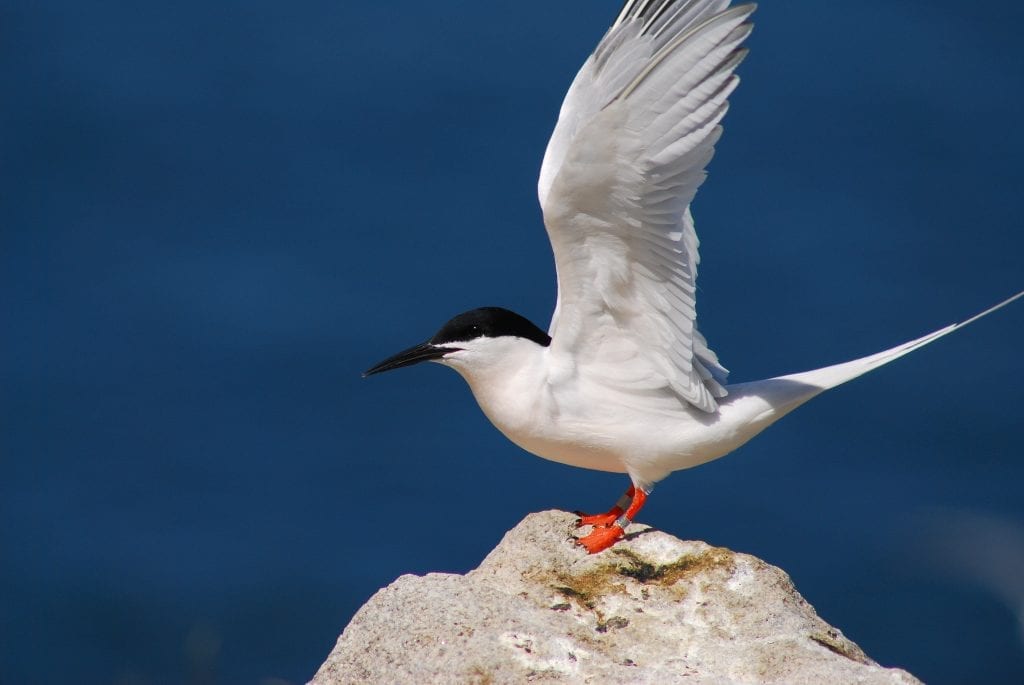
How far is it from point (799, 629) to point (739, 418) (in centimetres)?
138

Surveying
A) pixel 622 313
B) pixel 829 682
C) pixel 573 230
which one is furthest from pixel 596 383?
pixel 829 682

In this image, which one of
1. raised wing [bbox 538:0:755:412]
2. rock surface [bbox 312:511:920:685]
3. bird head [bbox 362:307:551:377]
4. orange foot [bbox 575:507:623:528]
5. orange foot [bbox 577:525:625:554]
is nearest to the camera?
rock surface [bbox 312:511:920:685]

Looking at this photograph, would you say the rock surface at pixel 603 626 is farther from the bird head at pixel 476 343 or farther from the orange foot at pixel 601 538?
the bird head at pixel 476 343

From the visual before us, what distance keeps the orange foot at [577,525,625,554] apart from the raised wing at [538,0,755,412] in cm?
76

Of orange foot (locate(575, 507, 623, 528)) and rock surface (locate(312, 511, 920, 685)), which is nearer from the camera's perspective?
rock surface (locate(312, 511, 920, 685))

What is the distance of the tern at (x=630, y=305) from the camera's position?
4.37 metres

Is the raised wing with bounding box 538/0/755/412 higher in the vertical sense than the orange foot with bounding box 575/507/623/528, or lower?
higher

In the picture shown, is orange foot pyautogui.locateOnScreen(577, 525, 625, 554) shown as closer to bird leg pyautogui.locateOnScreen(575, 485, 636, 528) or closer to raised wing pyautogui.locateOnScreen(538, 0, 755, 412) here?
bird leg pyautogui.locateOnScreen(575, 485, 636, 528)

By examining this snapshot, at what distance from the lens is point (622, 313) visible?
505 cm

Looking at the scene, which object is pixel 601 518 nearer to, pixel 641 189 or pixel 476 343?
pixel 476 343

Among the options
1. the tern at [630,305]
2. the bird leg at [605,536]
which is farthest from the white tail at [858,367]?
the bird leg at [605,536]

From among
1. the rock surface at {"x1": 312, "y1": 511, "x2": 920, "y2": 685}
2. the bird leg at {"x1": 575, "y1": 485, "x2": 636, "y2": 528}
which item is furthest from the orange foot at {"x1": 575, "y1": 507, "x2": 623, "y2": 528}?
the rock surface at {"x1": 312, "y1": 511, "x2": 920, "y2": 685}

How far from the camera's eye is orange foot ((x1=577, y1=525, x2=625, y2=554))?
177 inches

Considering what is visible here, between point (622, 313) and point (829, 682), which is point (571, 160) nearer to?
point (622, 313)
